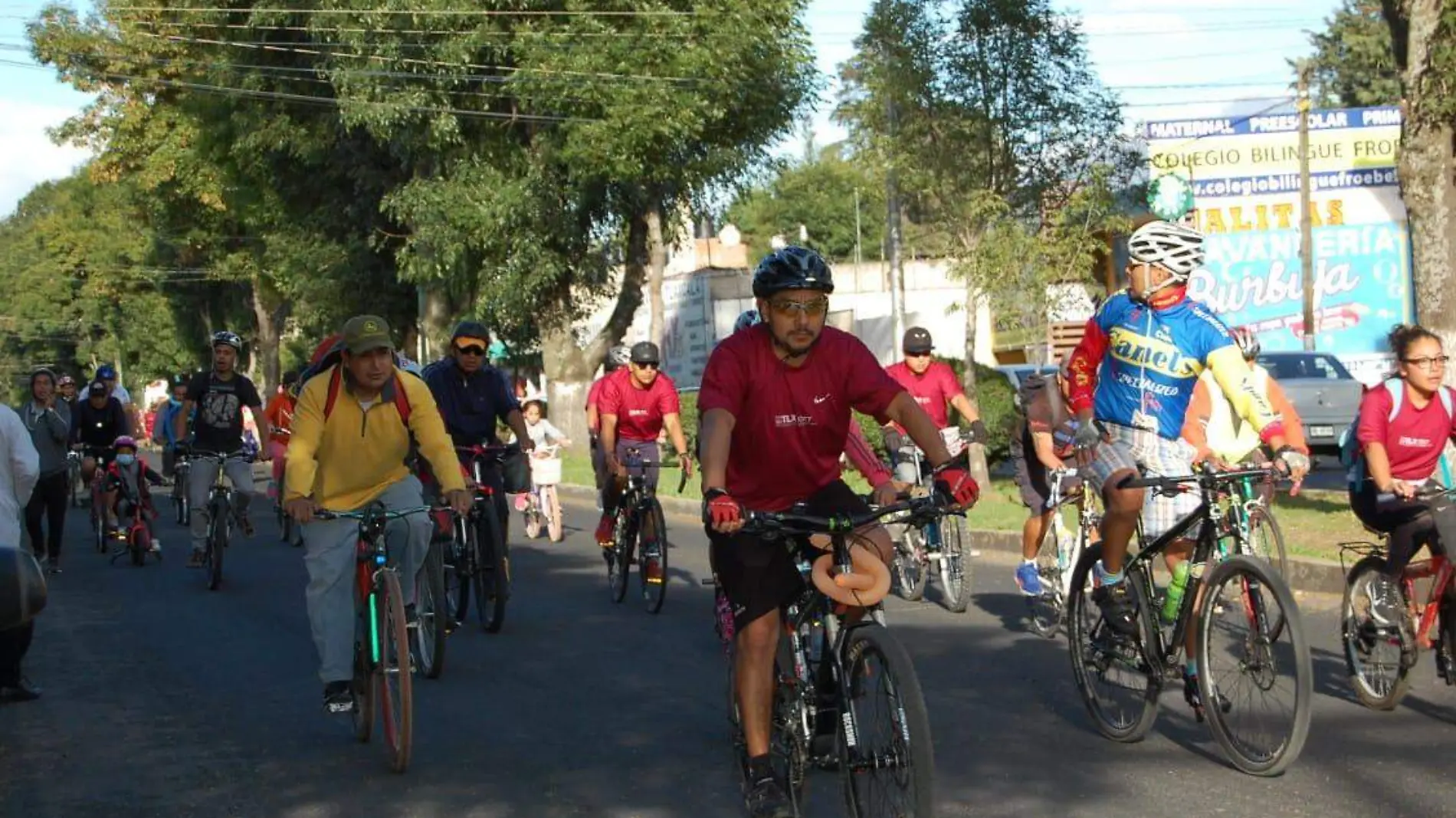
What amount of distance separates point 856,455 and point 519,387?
836 inches

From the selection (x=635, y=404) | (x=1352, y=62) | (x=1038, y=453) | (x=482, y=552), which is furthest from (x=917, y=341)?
(x=1352, y=62)

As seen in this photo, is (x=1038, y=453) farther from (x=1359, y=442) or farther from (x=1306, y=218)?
(x=1306, y=218)

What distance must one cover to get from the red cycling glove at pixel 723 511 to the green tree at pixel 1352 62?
5415cm

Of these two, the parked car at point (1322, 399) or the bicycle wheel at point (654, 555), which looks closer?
the bicycle wheel at point (654, 555)

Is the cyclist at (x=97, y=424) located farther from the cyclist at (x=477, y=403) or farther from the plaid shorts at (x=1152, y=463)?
the plaid shorts at (x=1152, y=463)

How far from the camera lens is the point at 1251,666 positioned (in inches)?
271

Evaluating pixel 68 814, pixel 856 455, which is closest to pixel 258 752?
pixel 68 814

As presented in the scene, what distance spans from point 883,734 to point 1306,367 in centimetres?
2525

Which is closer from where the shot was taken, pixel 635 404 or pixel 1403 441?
pixel 1403 441

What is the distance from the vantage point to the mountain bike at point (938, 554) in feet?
40.9

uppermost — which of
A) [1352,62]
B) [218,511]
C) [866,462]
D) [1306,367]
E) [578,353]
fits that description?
[1352,62]

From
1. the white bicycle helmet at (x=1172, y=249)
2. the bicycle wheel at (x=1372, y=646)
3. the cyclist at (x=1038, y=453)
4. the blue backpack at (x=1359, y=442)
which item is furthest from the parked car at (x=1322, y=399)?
the white bicycle helmet at (x=1172, y=249)

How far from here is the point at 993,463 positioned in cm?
2978

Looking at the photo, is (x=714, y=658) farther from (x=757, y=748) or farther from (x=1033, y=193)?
(x=1033, y=193)
